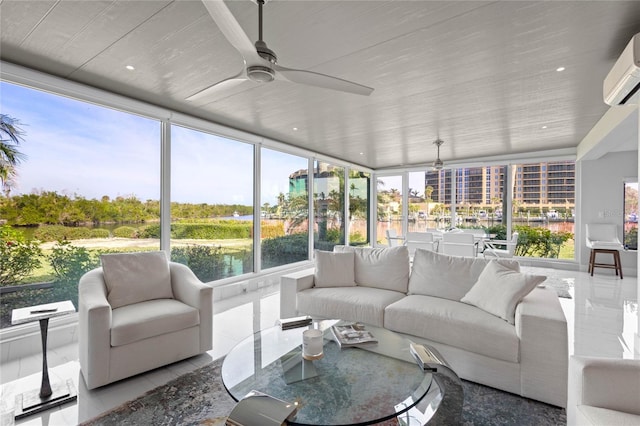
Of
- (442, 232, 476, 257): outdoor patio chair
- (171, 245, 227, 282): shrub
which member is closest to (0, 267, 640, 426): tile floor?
(171, 245, 227, 282): shrub

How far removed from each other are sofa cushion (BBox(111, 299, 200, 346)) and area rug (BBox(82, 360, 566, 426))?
1.36 ft

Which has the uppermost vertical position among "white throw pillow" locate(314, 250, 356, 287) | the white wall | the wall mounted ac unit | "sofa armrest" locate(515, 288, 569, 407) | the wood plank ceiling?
the wood plank ceiling

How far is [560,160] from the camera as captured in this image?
679 centimetres

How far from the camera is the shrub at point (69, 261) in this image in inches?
124

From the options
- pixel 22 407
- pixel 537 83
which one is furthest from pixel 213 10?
pixel 537 83

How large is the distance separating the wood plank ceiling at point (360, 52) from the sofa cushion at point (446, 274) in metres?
1.78

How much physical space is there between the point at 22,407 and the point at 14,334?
114cm

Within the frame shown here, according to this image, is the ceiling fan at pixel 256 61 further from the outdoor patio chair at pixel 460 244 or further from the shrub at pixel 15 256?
the outdoor patio chair at pixel 460 244

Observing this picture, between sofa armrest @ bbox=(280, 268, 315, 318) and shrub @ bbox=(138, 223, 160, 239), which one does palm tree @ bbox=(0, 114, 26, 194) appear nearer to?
shrub @ bbox=(138, 223, 160, 239)

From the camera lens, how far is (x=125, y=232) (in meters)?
3.68

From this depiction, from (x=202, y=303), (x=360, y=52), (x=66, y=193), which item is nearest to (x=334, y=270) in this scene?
(x=202, y=303)

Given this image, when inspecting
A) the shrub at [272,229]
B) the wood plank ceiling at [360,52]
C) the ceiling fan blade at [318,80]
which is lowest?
the shrub at [272,229]

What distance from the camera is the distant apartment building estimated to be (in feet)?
22.4

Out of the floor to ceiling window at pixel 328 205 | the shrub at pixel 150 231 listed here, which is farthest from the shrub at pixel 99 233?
the floor to ceiling window at pixel 328 205
